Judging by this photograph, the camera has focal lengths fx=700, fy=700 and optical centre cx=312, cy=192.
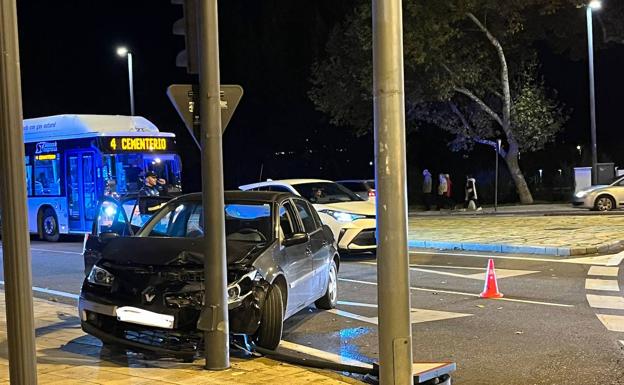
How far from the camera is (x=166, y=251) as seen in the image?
713cm

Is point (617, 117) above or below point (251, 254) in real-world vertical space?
above

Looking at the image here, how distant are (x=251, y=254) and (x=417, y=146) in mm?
39309

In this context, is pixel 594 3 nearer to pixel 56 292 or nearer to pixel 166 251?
pixel 56 292

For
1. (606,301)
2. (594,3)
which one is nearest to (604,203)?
(594,3)

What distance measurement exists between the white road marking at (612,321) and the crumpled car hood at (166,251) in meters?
4.11

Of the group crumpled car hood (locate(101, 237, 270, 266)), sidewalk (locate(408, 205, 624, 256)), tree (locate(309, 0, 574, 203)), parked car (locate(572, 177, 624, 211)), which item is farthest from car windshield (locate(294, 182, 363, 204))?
tree (locate(309, 0, 574, 203))

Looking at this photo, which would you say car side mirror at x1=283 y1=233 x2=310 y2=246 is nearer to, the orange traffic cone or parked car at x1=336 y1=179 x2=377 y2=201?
the orange traffic cone

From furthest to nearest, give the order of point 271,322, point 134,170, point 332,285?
point 134,170 < point 332,285 < point 271,322

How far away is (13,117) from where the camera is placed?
11.8 feet

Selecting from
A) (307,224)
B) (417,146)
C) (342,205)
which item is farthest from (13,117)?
(417,146)

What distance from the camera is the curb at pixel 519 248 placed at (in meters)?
14.3

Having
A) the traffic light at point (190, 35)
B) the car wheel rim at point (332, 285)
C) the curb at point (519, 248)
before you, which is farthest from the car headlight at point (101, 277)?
the curb at point (519, 248)

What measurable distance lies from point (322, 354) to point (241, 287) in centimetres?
117

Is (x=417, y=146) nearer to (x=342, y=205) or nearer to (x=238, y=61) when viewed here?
(x=238, y=61)
